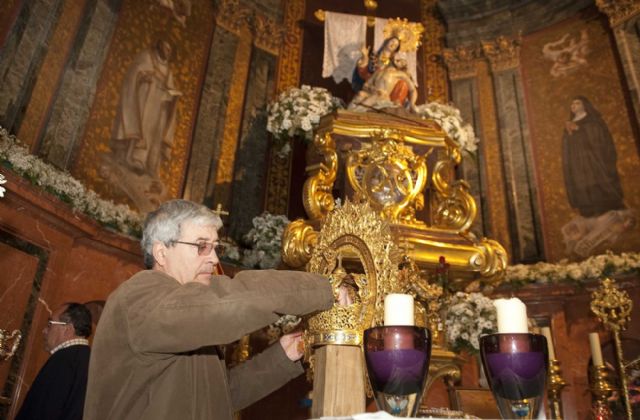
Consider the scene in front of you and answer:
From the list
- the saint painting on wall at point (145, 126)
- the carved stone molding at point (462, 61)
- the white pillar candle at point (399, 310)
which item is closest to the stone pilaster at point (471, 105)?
the carved stone molding at point (462, 61)

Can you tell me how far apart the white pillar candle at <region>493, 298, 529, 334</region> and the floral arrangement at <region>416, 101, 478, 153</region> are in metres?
5.11

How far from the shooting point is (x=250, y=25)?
796cm

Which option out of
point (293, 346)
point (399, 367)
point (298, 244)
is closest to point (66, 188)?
point (298, 244)

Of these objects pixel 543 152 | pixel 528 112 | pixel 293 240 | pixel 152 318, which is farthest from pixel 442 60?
pixel 152 318

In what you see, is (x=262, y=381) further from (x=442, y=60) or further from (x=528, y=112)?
(x=442, y=60)

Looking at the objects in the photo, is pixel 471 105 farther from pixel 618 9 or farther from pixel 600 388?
pixel 600 388

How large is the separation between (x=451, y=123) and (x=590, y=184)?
78.2 inches

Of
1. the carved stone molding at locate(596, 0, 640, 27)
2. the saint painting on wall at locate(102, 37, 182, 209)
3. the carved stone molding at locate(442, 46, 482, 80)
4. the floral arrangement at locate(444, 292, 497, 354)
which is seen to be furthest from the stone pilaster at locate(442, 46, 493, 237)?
the saint painting on wall at locate(102, 37, 182, 209)

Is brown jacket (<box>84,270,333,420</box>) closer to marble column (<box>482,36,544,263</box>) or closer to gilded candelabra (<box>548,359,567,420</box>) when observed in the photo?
gilded candelabra (<box>548,359,567,420</box>)

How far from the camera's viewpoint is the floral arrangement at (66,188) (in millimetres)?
3990

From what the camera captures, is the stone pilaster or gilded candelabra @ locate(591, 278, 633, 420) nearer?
gilded candelabra @ locate(591, 278, 633, 420)

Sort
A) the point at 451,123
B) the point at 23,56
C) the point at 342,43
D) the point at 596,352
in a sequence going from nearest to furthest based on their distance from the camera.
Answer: the point at 596,352, the point at 23,56, the point at 451,123, the point at 342,43

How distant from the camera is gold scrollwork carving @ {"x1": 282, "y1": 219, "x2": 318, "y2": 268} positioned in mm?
4508

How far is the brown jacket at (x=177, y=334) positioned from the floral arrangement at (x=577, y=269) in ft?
16.3
